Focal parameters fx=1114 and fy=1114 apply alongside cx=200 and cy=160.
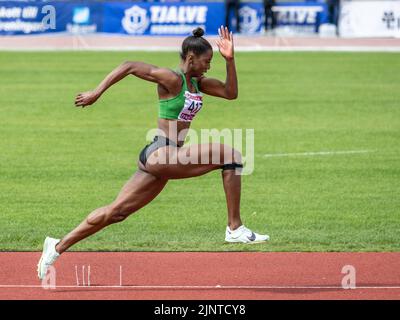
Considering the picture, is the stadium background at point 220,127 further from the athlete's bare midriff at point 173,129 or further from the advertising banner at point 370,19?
the athlete's bare midriff at point 173,129

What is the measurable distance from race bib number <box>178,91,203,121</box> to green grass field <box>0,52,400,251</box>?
101 inches

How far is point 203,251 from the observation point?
12.3 meters

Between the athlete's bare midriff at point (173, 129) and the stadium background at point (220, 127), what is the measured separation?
8.03ft

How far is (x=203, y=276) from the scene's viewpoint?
10.9m

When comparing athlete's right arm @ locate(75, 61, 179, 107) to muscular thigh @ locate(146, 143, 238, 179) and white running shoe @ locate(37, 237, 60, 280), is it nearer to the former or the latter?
muscular thigh @ locate(146, 143, 238, 179)

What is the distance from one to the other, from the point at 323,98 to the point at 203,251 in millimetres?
15024

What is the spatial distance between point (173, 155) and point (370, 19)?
101 feet

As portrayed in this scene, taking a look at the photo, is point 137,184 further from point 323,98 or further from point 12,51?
point 12,51

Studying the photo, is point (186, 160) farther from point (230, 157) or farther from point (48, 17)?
point (48, 17)

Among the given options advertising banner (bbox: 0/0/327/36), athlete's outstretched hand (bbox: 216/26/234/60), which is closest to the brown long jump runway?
athlete's outstretched hand (bbox: 216/26/234/60)

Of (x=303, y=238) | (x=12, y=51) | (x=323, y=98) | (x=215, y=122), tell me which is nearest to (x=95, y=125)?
(x=215, y=122)

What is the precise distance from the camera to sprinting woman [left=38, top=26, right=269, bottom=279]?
1008 centimetres

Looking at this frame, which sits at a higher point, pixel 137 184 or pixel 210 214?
pixel 137 184

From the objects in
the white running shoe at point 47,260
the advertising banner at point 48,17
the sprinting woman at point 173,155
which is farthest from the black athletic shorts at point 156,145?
the advertising banner at point 48,17
